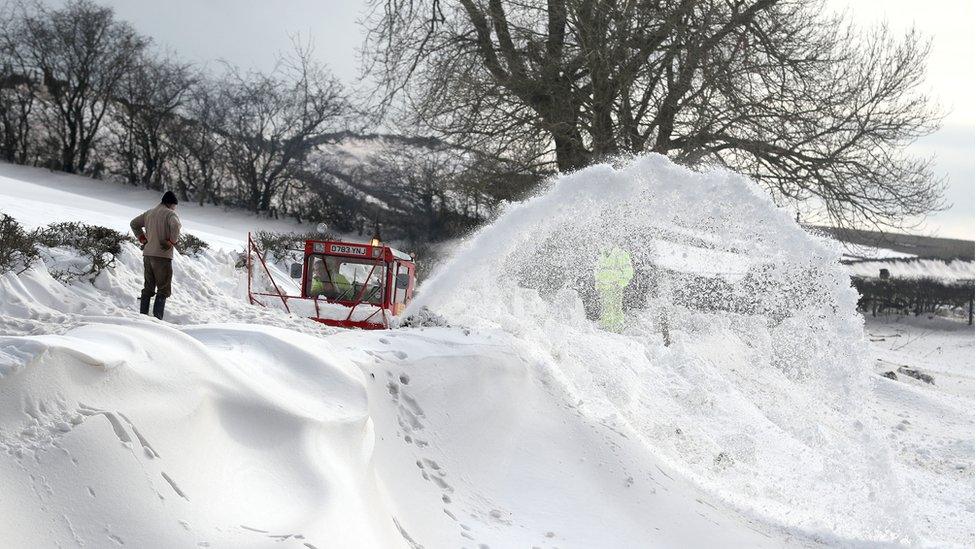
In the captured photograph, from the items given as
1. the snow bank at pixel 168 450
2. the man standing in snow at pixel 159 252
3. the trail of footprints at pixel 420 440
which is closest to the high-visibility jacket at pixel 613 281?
the man standing in snow at pixel 159 252

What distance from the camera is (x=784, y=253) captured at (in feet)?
24.8

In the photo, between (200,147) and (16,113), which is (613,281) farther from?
(16,113)

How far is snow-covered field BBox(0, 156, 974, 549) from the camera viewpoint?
324cm

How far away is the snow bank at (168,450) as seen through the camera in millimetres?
3008

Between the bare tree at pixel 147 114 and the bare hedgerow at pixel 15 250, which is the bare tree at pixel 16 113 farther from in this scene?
the bare hedgerow at pixel 15 250

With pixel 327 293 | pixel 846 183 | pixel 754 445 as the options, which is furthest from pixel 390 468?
pixel 846 183

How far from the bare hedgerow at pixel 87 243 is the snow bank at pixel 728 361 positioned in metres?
3.72

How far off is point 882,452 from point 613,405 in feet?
7.00

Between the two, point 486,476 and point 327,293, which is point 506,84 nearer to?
point 327,293

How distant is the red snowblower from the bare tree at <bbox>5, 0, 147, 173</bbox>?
21476mm

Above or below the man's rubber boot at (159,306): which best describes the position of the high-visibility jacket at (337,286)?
above

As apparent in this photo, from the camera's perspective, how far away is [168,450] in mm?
3363

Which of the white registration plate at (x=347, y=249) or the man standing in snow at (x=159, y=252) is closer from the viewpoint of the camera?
the man standing in snow at (x=159, y=252)

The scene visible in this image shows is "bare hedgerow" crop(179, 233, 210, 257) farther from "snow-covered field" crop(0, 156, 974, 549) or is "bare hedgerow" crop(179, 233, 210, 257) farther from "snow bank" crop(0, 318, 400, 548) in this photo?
"snow bank" crop(0, 318, 400, 548)
